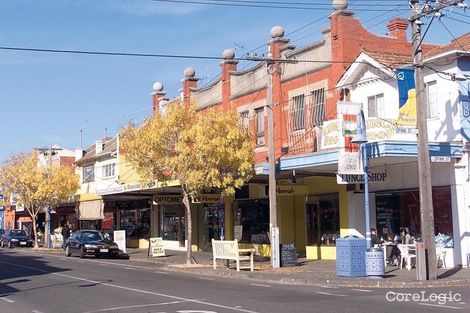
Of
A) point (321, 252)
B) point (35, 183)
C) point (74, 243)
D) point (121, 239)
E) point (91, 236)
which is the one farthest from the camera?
point (35, 183)

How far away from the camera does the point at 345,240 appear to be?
63.1 ft

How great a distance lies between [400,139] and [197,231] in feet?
63.0

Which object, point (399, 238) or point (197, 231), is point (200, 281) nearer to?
point (399, 238)

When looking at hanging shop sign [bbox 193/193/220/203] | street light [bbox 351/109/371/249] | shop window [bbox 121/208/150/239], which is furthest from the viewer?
shop window [bbox 121/208/150/239]

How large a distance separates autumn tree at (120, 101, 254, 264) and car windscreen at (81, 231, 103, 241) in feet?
29.3

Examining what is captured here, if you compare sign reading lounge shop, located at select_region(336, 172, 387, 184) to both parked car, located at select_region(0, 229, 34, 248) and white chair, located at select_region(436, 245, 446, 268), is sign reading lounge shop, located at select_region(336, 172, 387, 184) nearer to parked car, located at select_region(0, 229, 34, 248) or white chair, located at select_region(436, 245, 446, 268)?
white chair, located at select_region(436, 245, 446, 268)

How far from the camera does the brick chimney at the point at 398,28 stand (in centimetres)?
2808

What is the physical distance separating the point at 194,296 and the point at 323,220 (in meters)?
13.5

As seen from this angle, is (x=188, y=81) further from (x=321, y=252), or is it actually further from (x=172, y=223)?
(x=321, y=252)

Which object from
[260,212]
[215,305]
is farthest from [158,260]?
[215,305]

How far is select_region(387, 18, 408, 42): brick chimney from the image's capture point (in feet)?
92.1

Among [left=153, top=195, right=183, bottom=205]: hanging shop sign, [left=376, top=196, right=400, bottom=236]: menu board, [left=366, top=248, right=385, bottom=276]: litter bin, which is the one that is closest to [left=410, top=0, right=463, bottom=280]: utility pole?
[left=366, top=248, right=385, bottom=276]: litter bin

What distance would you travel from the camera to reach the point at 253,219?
104 ft
